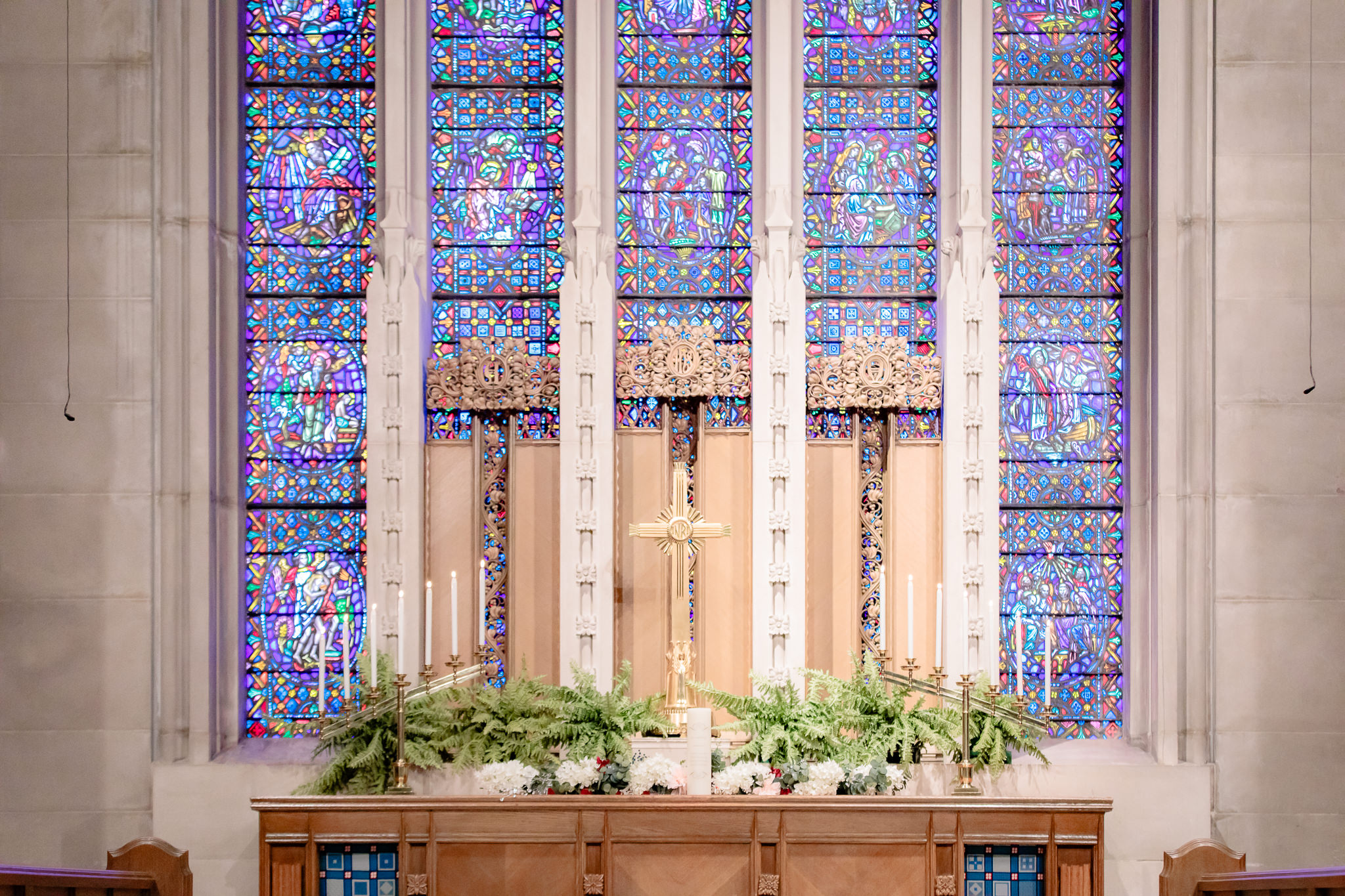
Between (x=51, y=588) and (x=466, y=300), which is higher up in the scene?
(x=466, y=300)

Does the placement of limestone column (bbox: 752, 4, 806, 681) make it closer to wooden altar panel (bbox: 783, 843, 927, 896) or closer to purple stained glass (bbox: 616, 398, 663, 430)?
purple stained glass (bbox: 616, 398, 663, 430)

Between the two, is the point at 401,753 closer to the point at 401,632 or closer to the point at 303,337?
the point at 401,632

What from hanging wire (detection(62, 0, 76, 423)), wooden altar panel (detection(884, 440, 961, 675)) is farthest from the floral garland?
hanging wire (detection(62, 0, 76, 423))

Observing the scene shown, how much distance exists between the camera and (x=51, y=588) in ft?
20.4

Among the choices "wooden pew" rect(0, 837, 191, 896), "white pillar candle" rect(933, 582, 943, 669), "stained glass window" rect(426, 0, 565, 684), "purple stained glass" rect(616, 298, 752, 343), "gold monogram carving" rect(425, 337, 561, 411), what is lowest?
"wooden pew" rect(0, 837, 191, 896)

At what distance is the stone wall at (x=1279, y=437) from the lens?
6180 millimetres

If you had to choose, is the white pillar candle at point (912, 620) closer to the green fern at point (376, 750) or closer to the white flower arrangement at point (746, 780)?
the white flower arrangement at point (746, 780)

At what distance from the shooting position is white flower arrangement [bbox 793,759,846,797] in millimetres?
5352

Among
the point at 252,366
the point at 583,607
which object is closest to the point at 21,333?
the point at 252,366

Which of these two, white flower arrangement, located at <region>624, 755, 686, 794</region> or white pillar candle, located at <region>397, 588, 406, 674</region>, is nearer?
white flower arrangement, located at <region>624, 755, 686, 794</region>

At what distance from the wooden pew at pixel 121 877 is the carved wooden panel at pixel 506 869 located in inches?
44.1

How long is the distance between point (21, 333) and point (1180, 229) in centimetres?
637

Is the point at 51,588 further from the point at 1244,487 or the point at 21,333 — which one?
the point at 1244,487

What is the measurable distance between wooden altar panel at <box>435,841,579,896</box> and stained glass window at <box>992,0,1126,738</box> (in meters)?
2.85
